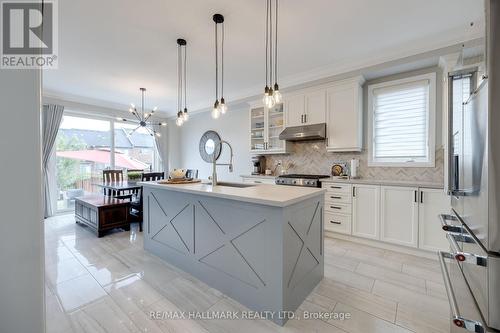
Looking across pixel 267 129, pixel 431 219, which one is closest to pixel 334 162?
pixel 267 129

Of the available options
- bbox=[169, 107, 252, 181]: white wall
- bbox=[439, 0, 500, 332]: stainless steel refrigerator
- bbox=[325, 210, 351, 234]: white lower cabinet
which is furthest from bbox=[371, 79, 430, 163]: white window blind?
bbox=[169, 107, 252, 181]: white wall

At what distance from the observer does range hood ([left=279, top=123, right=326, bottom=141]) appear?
3.62 m

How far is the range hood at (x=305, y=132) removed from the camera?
11.9ft

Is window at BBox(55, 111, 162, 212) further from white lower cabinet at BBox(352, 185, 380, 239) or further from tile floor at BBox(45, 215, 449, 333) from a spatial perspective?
white lower cabinet at BBox(352, 185, 380, 239)

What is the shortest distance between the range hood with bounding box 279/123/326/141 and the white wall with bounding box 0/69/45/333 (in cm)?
354

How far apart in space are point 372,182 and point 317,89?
6.05 ft

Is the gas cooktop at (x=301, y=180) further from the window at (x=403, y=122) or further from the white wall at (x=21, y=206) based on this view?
the white wall at (x=21, y=206)

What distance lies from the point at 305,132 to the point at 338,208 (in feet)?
4.64

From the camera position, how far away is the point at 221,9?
219 cm

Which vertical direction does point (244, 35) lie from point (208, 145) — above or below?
above

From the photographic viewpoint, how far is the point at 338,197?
3.38m

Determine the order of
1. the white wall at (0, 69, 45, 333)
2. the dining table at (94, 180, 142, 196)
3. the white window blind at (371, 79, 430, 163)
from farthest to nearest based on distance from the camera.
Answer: the dining table at (94, 180, 142, 196)
the white window blind at (371, 79, 430, 163)
the white wall at (0, 69, 45, 333)

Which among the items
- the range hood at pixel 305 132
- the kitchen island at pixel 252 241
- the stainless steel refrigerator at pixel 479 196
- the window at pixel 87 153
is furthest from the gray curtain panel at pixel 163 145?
the stainless steel refrigerator at pixel 479 196

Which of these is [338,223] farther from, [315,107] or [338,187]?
[315,107]
